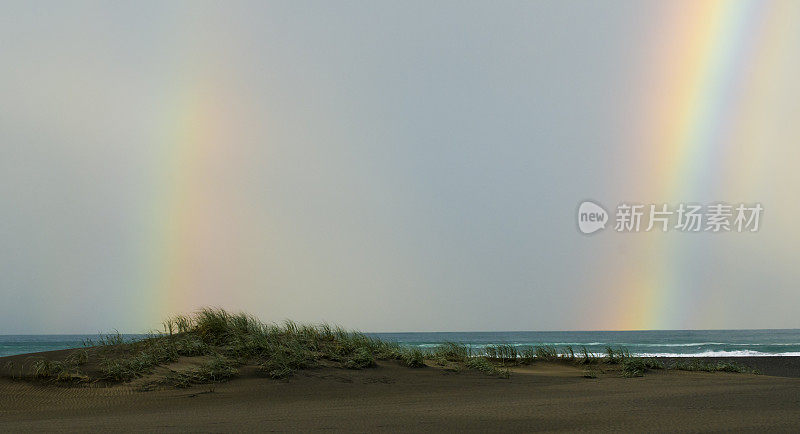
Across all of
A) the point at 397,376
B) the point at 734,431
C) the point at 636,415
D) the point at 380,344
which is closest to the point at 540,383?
the point at 397,376

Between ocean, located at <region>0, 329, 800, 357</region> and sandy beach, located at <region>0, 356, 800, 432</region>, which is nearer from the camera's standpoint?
sandy beach, located at <region>0, 356, 800, 432</region>

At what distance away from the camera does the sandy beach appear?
5871 mm

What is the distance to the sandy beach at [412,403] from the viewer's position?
5.87 m

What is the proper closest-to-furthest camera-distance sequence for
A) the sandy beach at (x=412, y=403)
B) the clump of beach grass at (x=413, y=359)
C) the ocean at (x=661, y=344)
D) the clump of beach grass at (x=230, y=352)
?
the sandy beach at (x=412, y=403)
the clump of beach grass at (x=230, y=352)
the clump of beach grass at (x=413, y=359)
the ocean at (x=661, y=344)

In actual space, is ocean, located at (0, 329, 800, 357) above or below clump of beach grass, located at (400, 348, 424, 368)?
below

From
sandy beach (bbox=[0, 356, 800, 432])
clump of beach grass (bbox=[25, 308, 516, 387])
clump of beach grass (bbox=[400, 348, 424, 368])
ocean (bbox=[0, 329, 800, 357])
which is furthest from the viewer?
ocean (bbox=[0, 329, 800, 357])

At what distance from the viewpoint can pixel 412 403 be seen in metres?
7.95

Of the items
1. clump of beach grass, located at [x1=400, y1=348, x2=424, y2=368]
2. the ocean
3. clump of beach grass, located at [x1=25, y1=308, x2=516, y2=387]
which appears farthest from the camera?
the ocean

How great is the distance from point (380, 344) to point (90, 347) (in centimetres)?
550

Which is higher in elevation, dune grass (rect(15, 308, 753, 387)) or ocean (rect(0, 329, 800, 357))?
dune grass (rect(15, 308, 753, 387))

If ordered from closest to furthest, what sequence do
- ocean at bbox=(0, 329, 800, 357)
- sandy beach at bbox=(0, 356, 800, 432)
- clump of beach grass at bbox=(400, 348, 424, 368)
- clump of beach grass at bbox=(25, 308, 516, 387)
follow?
sandy beach at bbox=(0, 356, 800, 432)
clump of beach grass at bbox=(25, 308, 516, 387)
clump of beach grass at bbox=(400, 348, 424, 368)
ocean at bbox=(0, 329, 800, 357)

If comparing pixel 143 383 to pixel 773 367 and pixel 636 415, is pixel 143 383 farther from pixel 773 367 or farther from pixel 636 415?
pixel 773 367

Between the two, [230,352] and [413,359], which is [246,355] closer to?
[230,352]

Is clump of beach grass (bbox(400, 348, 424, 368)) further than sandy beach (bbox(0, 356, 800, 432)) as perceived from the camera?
Yes
